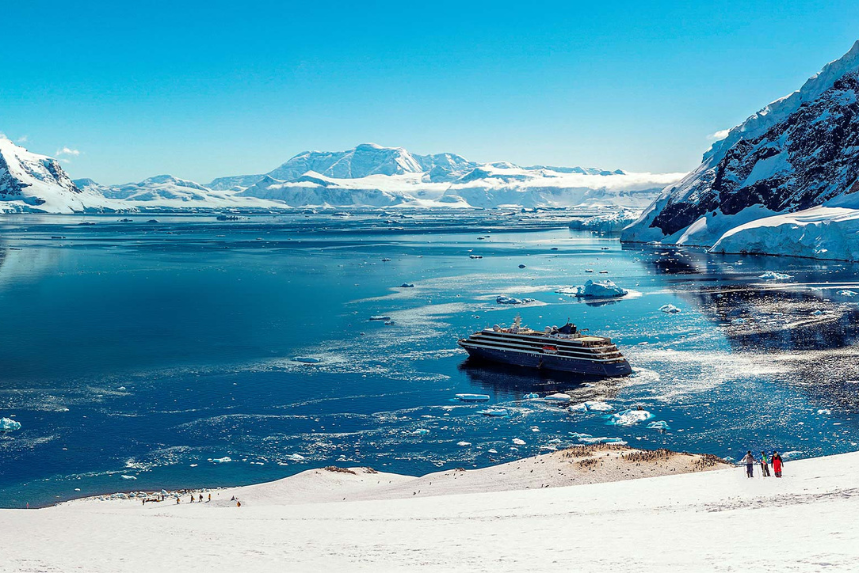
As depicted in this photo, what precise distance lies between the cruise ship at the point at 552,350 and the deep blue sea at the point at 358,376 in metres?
1.62

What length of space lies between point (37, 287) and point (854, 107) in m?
167

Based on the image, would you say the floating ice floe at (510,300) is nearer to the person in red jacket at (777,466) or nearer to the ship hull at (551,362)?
the ship hull at (551,362)

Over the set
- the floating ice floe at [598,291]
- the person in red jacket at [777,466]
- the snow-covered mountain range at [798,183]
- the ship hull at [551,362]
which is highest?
the snow-covered mountain range at [798,183]

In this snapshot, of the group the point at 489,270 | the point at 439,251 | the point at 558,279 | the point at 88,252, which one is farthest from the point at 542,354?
the point at 88,252

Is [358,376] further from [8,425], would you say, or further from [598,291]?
[598,291]

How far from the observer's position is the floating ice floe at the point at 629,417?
49594 mm

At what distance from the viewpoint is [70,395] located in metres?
55.2

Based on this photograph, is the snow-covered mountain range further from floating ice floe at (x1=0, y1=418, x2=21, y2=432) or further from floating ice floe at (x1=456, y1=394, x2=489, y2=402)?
floating ice floe at (x1=0, y1=418, x2=21, y2=432)

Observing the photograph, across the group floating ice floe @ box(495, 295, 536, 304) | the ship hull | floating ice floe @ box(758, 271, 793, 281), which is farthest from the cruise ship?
floating ice floe @ box(758, 271, 793, 281)

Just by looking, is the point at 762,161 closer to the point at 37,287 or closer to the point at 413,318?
the point at 413,318

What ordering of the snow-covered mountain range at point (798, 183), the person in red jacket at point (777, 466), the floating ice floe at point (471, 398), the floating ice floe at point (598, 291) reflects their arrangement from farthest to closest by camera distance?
1. the snow-covered mountain range at point (798, 183)
2. the floating ice floe at point (598, 291)
3. the floating ice floe at point (471, 398)
4. the person in red jacket at point (777, 466)

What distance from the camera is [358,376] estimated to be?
61.2 metres

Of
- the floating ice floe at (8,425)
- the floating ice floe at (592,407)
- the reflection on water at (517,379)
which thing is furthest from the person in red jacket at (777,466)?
the floating ice floe at (8,425)

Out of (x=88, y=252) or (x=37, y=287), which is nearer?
(x=37, y=287)
